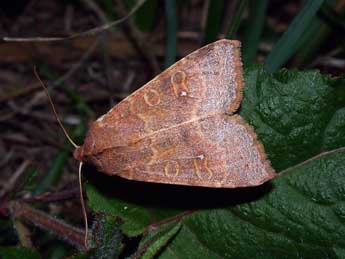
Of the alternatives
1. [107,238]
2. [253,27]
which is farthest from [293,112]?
[253,27]

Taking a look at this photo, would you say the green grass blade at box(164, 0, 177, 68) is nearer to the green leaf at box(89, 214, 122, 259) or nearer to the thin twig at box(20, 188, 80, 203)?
the thin twig at box(20, 188, 80, 203)

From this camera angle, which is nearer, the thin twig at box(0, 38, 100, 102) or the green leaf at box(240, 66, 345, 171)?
the green leaf at box(240, 66, 345, 171)

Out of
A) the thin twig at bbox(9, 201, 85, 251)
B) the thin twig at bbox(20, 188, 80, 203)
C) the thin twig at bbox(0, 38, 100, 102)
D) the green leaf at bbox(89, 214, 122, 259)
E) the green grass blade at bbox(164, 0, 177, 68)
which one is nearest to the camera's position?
the green leaf at bbox(89, 214, 122, 259)

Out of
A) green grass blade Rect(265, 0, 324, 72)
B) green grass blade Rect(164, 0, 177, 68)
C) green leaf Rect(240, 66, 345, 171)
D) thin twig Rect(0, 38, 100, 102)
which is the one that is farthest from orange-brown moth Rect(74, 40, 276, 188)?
thin twig Rect(0, 38, 100, 102)

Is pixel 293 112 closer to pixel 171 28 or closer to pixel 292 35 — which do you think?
pixel 292 35

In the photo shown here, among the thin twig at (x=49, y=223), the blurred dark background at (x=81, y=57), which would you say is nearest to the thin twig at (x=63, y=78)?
the blurred dark background at (x=81, y=57)

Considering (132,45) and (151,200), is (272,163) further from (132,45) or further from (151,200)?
(132,45)

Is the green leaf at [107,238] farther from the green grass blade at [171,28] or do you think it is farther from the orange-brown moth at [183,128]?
the green grass blade at [171,28]
